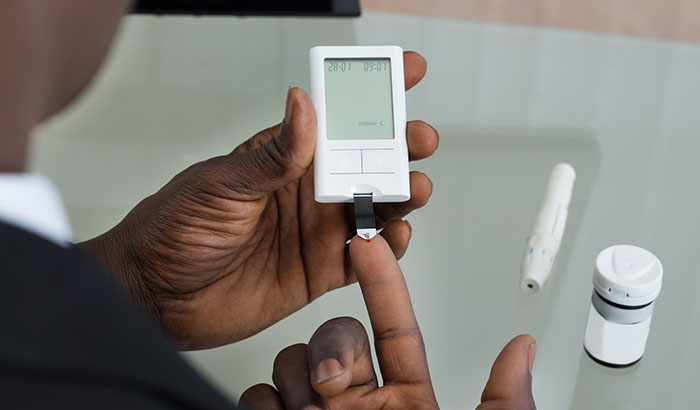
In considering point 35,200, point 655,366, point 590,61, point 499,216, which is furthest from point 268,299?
point 590,61

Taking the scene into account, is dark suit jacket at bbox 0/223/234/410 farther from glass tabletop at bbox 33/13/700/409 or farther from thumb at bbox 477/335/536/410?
glass tabletop at bbox 33/13/700/409

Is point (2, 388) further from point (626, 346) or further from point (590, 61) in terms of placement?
point (590, 61)

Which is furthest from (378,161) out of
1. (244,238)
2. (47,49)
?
(47,49)

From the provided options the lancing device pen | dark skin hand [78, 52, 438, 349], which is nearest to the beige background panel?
the lancing device pen

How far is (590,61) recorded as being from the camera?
1222mm

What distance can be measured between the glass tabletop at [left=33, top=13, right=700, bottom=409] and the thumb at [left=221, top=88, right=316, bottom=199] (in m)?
0.20

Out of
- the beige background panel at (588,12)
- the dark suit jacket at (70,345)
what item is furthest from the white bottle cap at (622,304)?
the beige background panel at (588,12)

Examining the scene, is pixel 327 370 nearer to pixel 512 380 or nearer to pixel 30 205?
pixel 512 380

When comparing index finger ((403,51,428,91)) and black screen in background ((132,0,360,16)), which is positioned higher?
black screen in background ((132,0,360,16))

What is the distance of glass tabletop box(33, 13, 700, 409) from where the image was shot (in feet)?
2.78

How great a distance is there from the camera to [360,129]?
0.77 meters

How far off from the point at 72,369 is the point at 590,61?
3.57 ft

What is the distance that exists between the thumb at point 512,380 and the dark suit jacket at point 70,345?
1.10 feet

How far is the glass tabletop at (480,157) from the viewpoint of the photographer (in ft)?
2.78
